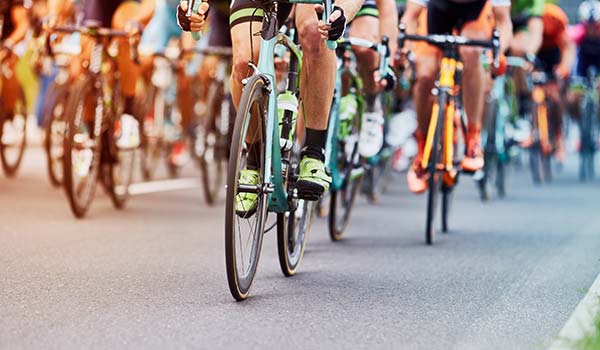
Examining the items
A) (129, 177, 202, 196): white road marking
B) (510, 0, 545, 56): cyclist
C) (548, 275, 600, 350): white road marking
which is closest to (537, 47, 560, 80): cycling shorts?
(510, 0, 545, 56): cyclist

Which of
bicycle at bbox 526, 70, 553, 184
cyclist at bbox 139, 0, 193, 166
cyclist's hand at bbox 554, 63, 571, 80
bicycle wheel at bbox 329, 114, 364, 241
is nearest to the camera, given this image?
bicycle wheel at bbox 329, 114, 364, 241

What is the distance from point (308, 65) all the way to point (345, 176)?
2.29 m

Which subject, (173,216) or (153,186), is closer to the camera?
(173,216)

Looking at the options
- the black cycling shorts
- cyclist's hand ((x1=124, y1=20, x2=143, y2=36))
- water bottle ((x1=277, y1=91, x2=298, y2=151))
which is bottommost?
water bottle ((x1=277, y1=91, x2=298, y2=151))

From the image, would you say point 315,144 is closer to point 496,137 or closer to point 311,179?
point 311,179

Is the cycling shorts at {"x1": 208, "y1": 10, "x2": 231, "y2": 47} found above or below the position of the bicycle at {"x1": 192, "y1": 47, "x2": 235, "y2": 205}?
above

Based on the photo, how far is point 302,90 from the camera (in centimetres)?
686

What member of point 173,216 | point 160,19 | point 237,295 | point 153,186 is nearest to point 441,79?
point 173,216

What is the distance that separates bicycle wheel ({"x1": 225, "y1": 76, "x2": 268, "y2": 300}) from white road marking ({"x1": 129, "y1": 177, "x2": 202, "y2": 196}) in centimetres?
632

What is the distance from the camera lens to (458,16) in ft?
32.7

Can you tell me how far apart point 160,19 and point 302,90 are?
830cm

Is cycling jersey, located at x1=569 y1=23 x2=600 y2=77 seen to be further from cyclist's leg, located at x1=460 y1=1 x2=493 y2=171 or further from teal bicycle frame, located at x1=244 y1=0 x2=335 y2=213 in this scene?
teal bicycle frame, located at x1=244 y1=0 x2=335 y2=213

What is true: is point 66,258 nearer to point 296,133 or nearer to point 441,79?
point 296,133

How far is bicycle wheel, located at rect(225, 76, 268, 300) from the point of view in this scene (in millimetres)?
5629
